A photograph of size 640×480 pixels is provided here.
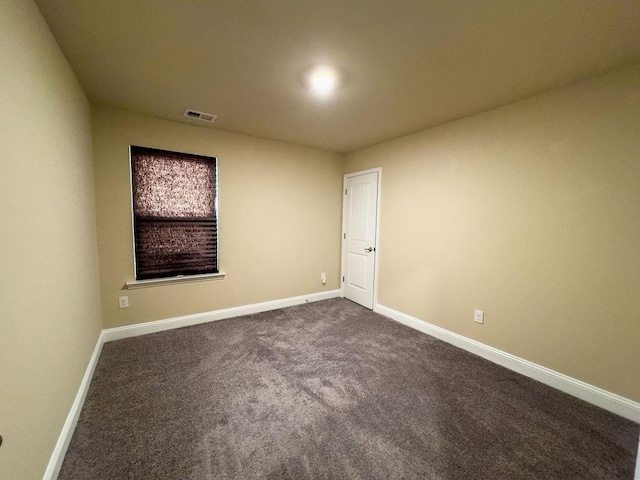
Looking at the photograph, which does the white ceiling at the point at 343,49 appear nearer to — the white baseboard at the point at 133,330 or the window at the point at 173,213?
the window at the point at 173,213

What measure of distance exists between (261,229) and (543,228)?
9.99 feet

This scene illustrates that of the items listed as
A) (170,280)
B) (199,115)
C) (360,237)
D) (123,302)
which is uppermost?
(199,115)

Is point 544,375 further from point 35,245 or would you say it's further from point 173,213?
point 173,213

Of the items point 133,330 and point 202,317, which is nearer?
point 133,330

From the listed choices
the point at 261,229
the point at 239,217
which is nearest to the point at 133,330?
the point at 239,217

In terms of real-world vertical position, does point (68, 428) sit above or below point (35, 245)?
below

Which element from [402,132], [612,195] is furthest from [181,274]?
[612,195]

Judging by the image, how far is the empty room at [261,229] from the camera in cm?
137

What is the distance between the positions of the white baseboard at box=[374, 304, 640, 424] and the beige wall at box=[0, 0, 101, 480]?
3.17 m

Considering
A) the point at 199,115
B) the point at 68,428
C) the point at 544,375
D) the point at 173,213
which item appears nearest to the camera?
the point at 68,428

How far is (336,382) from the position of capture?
2.15 metres

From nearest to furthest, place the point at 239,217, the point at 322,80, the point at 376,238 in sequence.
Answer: the point at 322,80
the point at 239,217
the point at 376,238

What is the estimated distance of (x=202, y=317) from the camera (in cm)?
326

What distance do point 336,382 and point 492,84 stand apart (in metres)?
2.67
